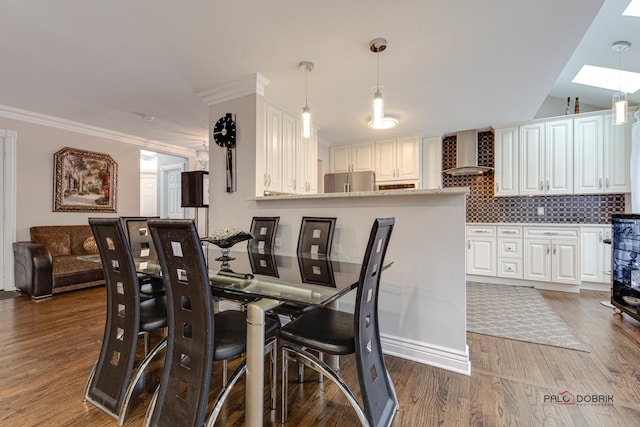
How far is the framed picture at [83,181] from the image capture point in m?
4.20

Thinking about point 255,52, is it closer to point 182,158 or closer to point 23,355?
point 23,355

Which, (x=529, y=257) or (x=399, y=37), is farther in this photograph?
(x=529, y=257)

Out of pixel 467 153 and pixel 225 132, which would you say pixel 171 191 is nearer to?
pixel 225 132

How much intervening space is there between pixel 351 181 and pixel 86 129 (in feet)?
13.8

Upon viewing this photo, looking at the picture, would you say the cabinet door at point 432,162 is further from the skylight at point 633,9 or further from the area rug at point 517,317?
the skylight at point 633,9

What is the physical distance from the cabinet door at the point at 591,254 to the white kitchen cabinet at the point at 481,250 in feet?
3.42

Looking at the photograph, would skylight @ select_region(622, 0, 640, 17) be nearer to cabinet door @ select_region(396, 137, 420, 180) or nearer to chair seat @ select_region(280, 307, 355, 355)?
cabinet door @ select_region(396, 137, 420, 180)

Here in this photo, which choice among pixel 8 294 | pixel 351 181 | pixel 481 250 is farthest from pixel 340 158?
pixel 8 294

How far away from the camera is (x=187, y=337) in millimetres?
1259

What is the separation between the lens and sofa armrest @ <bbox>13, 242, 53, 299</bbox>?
3367mm

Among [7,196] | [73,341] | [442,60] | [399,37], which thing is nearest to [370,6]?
[399,37]

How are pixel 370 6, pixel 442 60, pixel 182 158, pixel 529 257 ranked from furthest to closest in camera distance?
1. pixel 182 158
2. pixel 529 257
3. pixel 442 60
4. pixel 370 6

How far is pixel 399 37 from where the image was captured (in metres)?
2.18

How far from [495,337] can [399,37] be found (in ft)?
8.36
